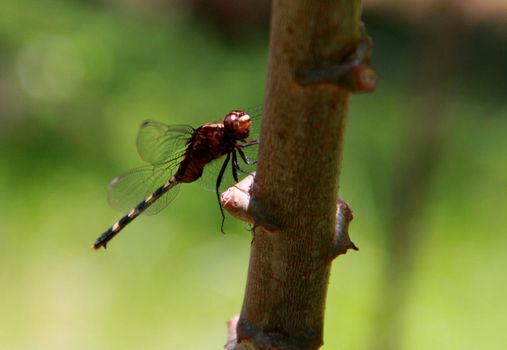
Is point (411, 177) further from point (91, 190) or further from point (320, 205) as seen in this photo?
point (91, 190)

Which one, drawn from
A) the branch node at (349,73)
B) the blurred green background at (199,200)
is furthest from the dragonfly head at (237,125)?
the blurred green background at (199,200)

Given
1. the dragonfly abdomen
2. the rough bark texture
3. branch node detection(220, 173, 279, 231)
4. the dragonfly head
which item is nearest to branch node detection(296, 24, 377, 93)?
the rough bark texture

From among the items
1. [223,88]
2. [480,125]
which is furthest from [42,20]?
[480,125]

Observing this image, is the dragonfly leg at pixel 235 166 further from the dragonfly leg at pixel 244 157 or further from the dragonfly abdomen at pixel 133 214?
the dragonfly abdomen at pixel 133 214

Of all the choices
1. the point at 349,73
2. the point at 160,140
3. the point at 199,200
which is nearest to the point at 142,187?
the point at 160,140

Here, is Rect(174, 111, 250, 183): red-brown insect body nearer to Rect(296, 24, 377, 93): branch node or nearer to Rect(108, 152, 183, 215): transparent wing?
Rect(108, 152, 183, 215): transparent wing

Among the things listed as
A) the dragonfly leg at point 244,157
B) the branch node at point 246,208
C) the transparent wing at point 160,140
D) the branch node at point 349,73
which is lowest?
the branch node at point 246,208
